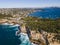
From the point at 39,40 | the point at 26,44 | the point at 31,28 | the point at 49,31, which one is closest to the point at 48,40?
the point at 39,40

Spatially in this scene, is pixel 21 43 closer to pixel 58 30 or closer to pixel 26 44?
pixel 26 44

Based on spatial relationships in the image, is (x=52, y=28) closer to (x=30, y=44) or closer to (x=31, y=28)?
(x=31, y=28)

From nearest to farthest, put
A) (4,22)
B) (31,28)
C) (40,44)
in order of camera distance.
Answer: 1. (40,44)
2. (31,28)
3. (4,22)

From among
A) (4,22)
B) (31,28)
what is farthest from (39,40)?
(4,22)

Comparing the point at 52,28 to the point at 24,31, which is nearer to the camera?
the point at 52,28

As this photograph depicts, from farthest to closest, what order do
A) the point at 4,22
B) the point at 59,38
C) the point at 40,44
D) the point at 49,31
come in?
the point at 4,22
the point at 49,31
the point at 59,38
the point at 40,44

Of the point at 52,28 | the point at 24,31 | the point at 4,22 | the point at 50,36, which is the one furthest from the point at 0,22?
the point at 50,36

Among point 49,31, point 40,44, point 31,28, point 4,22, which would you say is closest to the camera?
point 40,44

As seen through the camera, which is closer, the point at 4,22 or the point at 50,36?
the point at 50,36

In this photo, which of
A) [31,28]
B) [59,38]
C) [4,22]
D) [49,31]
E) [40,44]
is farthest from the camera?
[4,22]
